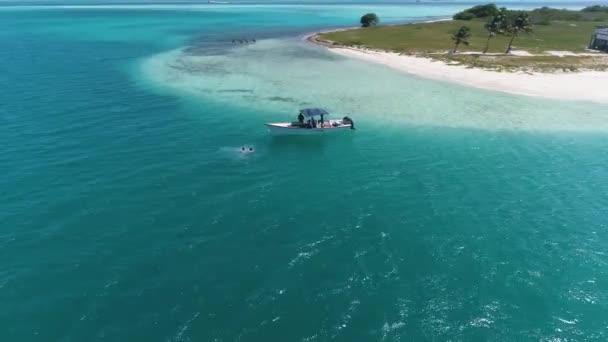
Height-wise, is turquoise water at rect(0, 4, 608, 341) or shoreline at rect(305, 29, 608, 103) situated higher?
shoreline at rect(305, 29, 608, 103)

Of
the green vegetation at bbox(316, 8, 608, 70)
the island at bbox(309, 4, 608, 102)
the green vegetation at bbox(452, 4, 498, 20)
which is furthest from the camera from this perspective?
the green vegetation at bbox(452, 4, 498, 20)

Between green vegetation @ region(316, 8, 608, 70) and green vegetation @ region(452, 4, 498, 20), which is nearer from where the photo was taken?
green vegetation @ region(316, 8, 608, 70)

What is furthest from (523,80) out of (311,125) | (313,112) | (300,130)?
(300,130)

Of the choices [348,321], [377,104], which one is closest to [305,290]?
[348,321]

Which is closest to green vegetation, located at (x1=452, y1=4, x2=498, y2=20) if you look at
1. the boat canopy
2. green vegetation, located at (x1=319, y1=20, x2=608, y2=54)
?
green vegetation, located at (x1=319, y1=20, x2=608, y2=54)

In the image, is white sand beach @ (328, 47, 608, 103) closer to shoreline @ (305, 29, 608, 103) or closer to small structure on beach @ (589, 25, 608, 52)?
shoreline @ (305, 29, 608, 103)

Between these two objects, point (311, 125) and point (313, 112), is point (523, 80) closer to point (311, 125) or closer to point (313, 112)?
point (313, 112)
